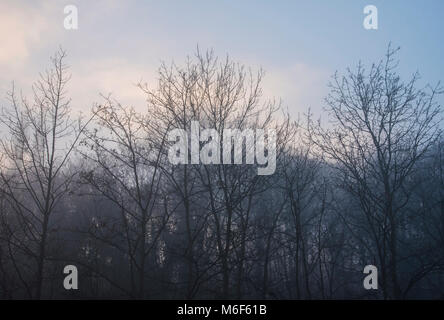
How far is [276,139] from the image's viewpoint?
349 inches

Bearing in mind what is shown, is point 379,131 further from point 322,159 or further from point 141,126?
point 141,126

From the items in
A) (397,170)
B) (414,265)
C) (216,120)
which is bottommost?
(414,265)

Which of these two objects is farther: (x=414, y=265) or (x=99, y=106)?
(x=414, y=265)

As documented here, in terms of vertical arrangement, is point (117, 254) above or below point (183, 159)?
below

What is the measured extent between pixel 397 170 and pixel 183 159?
14.7 feet

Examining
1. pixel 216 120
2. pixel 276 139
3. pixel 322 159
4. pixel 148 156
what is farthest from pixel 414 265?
pixel 148 156

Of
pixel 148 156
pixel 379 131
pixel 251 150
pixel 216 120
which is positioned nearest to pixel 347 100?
pixel 379 131

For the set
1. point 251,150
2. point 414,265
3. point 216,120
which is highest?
point 216,120

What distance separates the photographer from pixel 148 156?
7.78 m

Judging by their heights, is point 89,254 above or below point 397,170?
below

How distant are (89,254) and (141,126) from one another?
11.2 m
